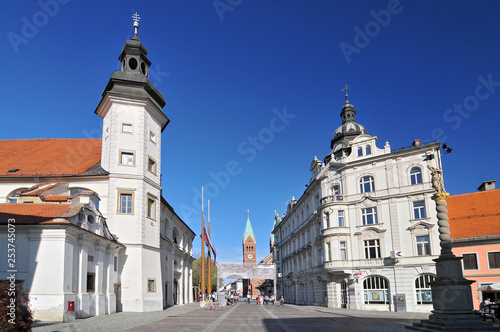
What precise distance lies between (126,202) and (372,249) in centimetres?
2324

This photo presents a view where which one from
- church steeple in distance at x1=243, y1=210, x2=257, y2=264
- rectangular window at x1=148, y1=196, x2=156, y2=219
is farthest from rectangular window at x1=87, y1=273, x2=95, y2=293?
church steeple in distance at x1=243, y1=210, x2=257, y2=264

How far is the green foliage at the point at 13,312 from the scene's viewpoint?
927cm

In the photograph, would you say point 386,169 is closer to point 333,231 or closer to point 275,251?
point 333,231

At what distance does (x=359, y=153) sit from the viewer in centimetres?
4216

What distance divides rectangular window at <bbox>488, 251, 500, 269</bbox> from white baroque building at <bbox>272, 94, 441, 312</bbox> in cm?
411

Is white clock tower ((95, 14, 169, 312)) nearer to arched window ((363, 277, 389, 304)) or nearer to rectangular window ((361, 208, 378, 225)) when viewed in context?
arched window ((363, 277, 389, 304))

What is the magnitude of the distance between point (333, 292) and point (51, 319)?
28.8 metres

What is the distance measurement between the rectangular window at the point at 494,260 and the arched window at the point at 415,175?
8294 millimetres

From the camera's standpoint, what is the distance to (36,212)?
73.4 ft

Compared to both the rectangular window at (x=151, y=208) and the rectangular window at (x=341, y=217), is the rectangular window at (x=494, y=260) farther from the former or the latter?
the rectangular window at (x=151, y=208)

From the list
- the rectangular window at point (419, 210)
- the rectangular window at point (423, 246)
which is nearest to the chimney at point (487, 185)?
the rectangular window at point (419, 210)

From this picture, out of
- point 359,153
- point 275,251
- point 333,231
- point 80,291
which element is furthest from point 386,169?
point 275,251

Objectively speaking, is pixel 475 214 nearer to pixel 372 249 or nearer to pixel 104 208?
pixel 372 249

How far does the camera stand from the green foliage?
9.27 metres
